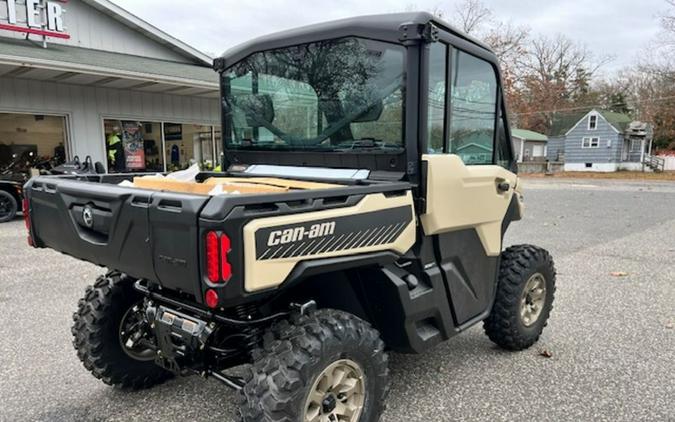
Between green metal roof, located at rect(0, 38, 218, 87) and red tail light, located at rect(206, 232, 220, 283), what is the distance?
9514mm

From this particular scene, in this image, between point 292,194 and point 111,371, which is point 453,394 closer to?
point 292,194

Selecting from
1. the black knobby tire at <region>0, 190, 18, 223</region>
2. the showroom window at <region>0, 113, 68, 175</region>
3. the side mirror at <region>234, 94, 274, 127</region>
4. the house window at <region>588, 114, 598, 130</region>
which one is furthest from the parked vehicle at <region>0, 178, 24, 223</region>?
the house window at <region>588, 114, 598, 130</region>

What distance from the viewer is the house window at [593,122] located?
127 feet

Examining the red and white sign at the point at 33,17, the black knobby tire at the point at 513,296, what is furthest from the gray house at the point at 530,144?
the black knobby tire at the point at 513,296

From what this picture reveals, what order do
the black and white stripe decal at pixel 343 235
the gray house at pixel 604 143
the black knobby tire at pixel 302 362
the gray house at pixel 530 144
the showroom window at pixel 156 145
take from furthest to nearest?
the gray house at pixel 530 144 → the gray house at pixel 604 143 → the showroom window at pixel 156 145 → the black knobby tire at pixel 302 362 → the black and white stripe decal at pixel 343 235

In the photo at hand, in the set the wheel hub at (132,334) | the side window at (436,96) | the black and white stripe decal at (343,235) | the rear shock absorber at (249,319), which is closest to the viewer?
the black and white stripe decal at (343,235)

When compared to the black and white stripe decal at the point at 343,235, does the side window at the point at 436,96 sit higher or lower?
higher

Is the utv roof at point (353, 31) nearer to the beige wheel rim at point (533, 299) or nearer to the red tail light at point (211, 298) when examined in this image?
the red tail light at point (211, 298)

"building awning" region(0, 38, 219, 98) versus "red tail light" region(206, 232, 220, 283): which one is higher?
"building awning" region(0, 38, 219, 98)

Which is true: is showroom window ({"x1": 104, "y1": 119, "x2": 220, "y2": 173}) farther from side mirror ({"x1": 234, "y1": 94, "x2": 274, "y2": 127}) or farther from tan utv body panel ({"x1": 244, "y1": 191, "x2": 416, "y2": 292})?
tan utv body panel ({"x1": 244, "y1": 191, "x2": 416, "y2": 292})

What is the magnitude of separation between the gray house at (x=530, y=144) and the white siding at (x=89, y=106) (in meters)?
38.9

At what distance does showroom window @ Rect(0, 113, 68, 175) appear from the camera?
449 inches

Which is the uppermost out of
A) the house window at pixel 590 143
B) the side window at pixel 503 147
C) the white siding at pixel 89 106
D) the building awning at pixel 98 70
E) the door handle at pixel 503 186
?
the building awning at pixel 98 70

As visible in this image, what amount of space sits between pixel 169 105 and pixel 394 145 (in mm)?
12544
